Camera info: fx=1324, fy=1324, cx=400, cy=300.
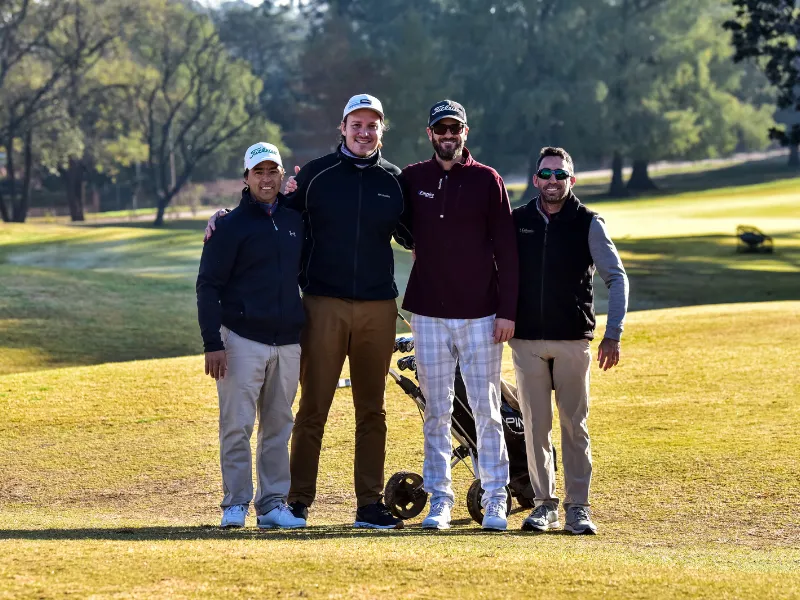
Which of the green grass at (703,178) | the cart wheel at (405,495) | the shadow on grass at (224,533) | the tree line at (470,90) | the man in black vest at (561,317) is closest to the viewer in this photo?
the shadow on grass at (224,533)

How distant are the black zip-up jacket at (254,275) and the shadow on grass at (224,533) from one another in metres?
1.13

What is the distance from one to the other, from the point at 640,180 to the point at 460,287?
3257 inches

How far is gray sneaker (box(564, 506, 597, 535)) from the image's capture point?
8.41 meters

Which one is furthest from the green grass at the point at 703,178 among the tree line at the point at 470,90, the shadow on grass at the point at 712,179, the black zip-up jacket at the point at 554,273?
the black zip-up jacket at the point at 554,273

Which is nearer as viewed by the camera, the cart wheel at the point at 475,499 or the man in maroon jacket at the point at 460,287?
the man in maroon jacket at the point at 460,287

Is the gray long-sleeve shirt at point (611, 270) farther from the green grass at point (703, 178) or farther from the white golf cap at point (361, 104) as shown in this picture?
the green grass at point (703, 178)

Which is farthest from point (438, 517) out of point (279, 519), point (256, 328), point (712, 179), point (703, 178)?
point (703, 178)

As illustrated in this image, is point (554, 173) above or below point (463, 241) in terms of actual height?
above

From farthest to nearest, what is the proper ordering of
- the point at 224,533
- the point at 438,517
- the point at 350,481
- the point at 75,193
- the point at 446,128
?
the point at 75,193, the point at 350,481, the point at 438,517, the point at 446,128, the point at 224,533

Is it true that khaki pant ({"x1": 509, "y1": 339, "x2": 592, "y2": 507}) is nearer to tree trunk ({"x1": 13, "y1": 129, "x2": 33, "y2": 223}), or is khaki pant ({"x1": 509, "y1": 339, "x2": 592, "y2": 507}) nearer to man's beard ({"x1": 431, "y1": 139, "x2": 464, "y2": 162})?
man's beard ({"x1": 431, "y1": 139, "x2": 464, "y2": 162})

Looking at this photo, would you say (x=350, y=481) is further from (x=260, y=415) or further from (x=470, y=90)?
(x=470, y=90)

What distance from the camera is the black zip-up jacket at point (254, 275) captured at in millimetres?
8109

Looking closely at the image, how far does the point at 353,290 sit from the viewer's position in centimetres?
819

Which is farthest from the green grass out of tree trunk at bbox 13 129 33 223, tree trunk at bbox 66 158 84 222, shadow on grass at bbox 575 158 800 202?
tree trunk at bbox 13 129 33 223
